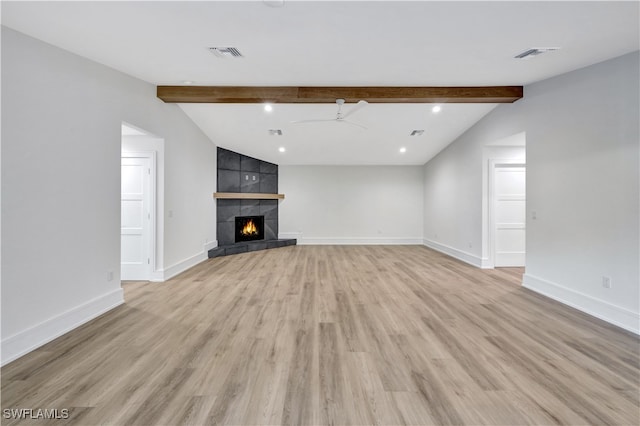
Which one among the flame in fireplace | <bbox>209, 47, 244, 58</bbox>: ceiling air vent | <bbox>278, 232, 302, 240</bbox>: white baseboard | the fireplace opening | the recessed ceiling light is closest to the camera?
the recessed ceiling light

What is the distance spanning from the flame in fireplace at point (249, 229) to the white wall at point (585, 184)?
6224mm

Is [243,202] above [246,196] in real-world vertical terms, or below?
below

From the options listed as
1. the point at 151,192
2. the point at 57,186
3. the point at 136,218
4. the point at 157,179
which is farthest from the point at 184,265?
the point at 57,186

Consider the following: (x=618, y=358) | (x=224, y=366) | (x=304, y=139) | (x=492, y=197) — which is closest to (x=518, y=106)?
(x=492, y=197)

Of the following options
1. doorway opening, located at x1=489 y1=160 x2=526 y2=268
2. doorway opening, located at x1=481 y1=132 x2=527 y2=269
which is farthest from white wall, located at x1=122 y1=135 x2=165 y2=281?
doorway opening, located at x1=489 y1=160 x2=526 y2=268

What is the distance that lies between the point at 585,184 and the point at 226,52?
4480 mm

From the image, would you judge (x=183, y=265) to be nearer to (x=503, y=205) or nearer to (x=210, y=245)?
(x=210, y=245)

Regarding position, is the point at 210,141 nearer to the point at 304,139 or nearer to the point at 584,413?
the point at 304,139

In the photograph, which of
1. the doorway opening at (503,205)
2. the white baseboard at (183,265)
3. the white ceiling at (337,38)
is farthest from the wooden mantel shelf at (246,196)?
the doorway opening at (503,205)

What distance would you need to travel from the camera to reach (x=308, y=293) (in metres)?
3.92

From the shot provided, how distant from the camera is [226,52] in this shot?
10.1 ft

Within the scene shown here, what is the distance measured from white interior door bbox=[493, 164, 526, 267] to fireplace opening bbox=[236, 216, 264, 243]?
5.87 metres

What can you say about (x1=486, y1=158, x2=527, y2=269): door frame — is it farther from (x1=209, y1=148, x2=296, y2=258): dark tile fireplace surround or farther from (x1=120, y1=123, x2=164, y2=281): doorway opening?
(x1=120, y1=123, x2=164, y2=281): doorway opening

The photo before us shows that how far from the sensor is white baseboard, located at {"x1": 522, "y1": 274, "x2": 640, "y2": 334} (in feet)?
9.41
